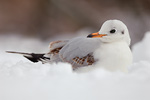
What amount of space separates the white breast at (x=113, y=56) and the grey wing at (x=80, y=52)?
0.03 m

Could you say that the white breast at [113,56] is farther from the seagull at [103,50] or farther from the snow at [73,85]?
the snow at [73,85]

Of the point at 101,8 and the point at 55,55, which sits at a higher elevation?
the point at 101,8

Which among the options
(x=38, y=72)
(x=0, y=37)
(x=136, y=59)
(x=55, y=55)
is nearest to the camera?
(x=38, y=72)

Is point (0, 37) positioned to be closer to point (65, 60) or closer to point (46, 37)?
point (46, 37)

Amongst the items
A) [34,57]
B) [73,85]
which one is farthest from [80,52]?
[73,85]

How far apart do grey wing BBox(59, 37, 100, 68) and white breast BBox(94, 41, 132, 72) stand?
33 mm

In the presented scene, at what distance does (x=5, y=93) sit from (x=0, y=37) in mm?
2143

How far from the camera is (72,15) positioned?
10.0 feet

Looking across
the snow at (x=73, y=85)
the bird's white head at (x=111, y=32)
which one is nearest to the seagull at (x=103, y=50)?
the bird's white head at (x=111, y=32)

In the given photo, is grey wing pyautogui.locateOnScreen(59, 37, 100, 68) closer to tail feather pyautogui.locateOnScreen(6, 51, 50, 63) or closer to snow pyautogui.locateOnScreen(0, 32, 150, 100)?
tail feather pyautogui.locateOnScreen(6, 51, 50, 63)

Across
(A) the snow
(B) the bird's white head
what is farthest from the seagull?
(A) the snow

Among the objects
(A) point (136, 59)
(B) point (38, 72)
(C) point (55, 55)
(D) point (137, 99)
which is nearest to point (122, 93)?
(D) point (137, 99)

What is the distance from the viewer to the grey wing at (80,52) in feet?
3.85

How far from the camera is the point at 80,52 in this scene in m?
1.21
